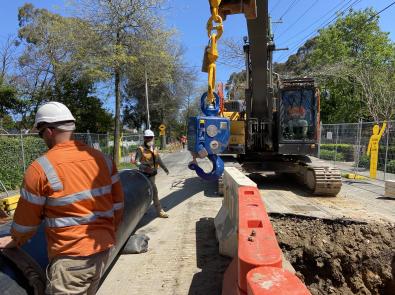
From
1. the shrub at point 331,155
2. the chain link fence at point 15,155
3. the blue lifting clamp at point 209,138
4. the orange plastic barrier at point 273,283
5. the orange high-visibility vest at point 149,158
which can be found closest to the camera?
the orange plastic barrier at point 273,283

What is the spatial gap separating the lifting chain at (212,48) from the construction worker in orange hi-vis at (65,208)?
389 cm

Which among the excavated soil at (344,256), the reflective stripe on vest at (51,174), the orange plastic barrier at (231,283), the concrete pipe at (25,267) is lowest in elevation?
the excavated soil at (344,256)

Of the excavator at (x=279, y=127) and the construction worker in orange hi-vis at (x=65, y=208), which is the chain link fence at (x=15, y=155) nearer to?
the excavator at (x=279, y=127)

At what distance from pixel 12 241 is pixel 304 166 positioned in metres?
9.31

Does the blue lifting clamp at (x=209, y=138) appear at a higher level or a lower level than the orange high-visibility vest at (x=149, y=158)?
higher

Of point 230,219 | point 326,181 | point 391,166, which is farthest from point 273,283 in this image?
point 391,166

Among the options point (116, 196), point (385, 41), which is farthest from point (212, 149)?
point (385, 41)

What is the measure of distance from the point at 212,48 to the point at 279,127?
4953mm

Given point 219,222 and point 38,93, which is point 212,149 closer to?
point 219,222

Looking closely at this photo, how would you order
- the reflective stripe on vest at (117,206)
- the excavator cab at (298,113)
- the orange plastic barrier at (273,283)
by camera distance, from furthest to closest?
1. the excavator cab at (298,113)
2. the reflective stripe on vest at (117,206)
3. the orange plastic barrier at (273,283)

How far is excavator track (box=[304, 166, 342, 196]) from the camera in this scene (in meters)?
10.1

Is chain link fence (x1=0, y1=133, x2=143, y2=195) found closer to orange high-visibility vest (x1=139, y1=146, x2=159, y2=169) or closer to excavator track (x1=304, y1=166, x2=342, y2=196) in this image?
orange high-visibility vest (x1=139, y1=146, x2=159, y2=169)

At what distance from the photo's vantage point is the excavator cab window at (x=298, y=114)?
35.9ft

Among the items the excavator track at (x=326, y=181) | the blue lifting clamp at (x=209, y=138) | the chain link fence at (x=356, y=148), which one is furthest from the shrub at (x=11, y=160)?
the chain link fence at (x=356, y=148)
